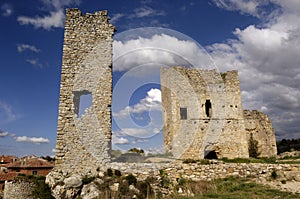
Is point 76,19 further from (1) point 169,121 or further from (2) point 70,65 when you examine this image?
(1) point 169,121

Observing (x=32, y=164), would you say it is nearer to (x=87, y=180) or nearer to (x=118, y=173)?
(x=87, y=180)

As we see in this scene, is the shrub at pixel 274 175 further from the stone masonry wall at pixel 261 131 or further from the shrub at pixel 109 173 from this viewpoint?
the stone masonry wall at pixel 261 131

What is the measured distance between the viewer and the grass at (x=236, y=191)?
34.5 feet

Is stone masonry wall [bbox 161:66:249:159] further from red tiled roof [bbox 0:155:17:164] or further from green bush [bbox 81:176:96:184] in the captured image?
red tiled roof [bbox 0:155:17:164]

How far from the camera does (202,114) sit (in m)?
22.1

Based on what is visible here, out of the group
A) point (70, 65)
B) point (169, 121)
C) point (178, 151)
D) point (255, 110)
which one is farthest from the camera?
point (255, 110)

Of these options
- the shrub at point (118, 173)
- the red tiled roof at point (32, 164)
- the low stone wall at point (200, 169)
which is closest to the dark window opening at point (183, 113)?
the low stone wall at point (200, 169)

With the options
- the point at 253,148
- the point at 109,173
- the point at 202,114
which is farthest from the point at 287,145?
the point at 109,173

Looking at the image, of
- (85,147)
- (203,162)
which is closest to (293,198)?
(203,162)

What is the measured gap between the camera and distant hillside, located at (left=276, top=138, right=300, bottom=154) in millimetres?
31009

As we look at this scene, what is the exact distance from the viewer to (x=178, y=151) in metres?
20.7

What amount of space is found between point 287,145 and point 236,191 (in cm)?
2593

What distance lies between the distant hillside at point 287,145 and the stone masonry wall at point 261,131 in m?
4.42

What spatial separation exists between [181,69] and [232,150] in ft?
27.4
